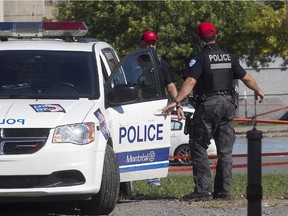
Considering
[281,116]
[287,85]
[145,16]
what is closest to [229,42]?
[145,16]

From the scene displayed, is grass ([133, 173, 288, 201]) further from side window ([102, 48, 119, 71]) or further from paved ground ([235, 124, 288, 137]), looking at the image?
paved ground ([235, 124, 288, 137])

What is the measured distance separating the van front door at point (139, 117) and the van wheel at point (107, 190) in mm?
482

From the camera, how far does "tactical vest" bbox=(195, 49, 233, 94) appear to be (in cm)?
885

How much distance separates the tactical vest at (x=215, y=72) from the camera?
8852 millimetres

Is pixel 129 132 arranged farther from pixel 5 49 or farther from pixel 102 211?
pixel 5 49

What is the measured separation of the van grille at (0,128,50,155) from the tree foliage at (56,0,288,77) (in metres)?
25.6

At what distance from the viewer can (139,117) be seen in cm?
886

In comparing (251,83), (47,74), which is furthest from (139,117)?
(251,83)

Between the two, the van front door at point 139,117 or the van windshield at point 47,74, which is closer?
the van windshield at point 47,74

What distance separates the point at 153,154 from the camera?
9117 mm

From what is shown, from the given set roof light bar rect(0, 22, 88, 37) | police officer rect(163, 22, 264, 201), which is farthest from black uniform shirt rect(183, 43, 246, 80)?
roof light bar rect(0, 22, 88, 37)

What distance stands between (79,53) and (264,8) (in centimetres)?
2930

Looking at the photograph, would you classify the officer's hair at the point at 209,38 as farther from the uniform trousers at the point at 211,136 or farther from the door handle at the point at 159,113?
the door handle at the point at 159,113

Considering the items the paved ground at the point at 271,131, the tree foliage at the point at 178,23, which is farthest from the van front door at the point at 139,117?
the tree foliage at the point at 178,23
